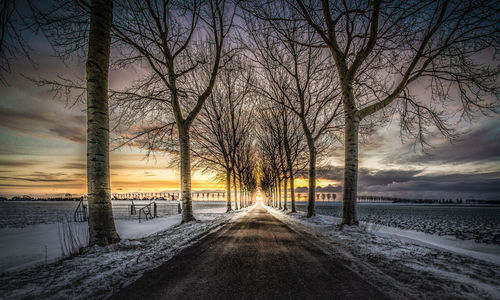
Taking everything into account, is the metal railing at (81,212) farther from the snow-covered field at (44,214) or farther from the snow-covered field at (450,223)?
the snow-covered field at (450,223)

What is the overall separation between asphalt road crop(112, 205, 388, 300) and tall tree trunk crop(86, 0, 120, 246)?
7.05 feet

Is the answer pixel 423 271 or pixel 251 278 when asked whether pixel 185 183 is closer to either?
pixel 251 278

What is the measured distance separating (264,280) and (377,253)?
101 inches

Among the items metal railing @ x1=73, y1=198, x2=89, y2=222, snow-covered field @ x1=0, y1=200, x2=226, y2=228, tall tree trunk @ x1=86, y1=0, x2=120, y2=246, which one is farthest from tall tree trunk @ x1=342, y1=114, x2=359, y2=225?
metal railing @ x1=73, y1=198, x2=89, y2=222

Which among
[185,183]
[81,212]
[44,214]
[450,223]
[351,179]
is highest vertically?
[351,179]

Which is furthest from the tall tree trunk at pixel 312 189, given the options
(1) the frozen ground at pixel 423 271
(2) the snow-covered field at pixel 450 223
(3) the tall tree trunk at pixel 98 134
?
(3) the tall tree trunk at pixel 98 134

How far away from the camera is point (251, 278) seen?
265 cm

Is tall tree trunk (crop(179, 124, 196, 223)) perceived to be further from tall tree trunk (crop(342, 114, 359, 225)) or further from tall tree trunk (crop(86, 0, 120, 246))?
tall tree trunk (crop(342, 114, 359, 225))

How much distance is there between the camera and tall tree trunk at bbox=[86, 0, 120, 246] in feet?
15.1

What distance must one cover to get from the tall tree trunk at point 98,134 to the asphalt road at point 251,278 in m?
2.15

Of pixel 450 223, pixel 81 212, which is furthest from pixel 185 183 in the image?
pixel 450 223

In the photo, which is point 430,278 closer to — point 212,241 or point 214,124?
point 212,241

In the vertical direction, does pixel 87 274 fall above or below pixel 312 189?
above

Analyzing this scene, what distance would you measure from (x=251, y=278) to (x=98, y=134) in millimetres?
4508
